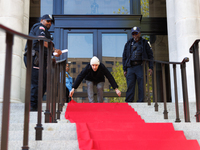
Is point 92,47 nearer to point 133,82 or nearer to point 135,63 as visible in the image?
point 135,63

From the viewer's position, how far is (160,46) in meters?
9.22

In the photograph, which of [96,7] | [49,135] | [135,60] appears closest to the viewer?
[49,135]

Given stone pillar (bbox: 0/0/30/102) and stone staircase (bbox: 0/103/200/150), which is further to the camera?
stone pillar (bbox: 0/0/30/102)

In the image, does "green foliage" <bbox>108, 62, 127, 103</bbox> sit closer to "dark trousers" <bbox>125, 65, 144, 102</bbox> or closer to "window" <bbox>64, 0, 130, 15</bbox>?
"window" <bbox>64, 0, 130, 15</bbox>

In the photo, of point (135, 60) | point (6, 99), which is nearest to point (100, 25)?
point (135, 60)

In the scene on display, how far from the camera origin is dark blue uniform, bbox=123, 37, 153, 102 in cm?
656

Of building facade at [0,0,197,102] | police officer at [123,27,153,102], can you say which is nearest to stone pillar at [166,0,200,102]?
police officer at [123,27,153,102]

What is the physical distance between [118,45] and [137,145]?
5.90 meters

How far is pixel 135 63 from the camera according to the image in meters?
6.73

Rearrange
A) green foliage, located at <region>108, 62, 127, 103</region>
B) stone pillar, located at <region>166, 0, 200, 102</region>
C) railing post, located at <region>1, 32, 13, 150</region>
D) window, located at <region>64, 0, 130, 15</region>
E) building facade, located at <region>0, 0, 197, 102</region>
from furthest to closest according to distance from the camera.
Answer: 1. window, located at <region>64, 0, 130, 15</region>
2. green foliage, located at <region>108, 62, 127, 103</region>
3. building facade, located at <region>0, 0, 197, 102</region>
4. stone pillar, located at <region>166, 0, 200, 102</region>
5. railing post, located at <region>1, 32, 13, 150</region>

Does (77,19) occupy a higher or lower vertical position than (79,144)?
higher

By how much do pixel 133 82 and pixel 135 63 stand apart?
426 millimetres

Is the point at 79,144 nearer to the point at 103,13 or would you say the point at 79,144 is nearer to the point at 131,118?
the point at 131,118

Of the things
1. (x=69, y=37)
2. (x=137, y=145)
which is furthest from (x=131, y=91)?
(x=137, y=145)
